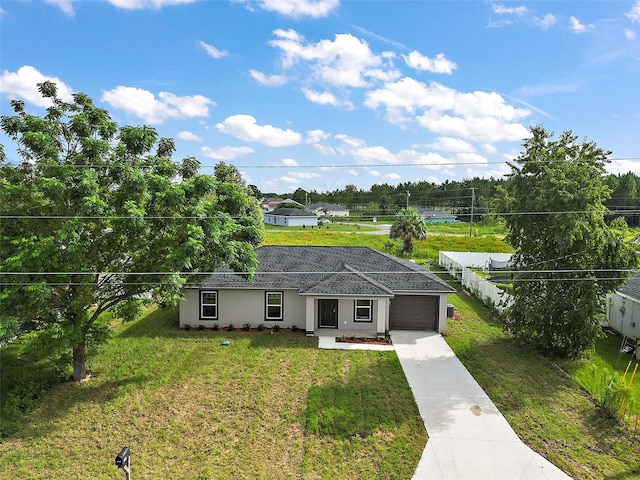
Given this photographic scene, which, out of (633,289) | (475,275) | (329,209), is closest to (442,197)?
(329,209)

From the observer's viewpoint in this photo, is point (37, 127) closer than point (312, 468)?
No

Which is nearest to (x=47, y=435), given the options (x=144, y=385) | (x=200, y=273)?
(x=144, y=385)

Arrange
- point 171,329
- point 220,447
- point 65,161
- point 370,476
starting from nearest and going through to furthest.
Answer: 1. point 370,476
2. point 220,447
3. point 65,161
4. point 171,329

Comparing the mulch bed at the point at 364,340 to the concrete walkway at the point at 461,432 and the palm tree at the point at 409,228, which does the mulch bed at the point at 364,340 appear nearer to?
the concrete walkway at the point at 461,432

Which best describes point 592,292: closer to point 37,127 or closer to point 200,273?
point 200,273

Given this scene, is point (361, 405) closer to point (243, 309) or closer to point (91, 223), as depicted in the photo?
point (243, 309)

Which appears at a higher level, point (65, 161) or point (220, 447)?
point (65, 161)

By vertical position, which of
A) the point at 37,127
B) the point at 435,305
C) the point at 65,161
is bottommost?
the point at 435,305

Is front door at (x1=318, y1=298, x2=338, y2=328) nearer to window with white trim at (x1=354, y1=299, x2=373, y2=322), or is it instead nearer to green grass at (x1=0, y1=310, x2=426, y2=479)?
window with white trim at (x1=354, y1=299, x2=373, y2=322)
